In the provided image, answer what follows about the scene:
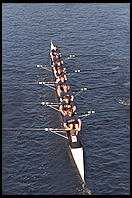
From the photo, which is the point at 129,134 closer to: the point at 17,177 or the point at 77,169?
the point at 77,169

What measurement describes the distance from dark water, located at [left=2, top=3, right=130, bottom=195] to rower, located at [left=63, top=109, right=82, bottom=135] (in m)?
1.98

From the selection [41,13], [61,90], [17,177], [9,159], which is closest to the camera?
[17,177]

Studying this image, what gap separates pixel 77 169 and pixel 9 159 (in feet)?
22.8

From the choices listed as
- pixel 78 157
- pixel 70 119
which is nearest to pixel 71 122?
pixel 70 119

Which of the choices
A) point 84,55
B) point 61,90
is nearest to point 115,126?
point 61,90

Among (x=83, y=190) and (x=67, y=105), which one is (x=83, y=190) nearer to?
(x=83, y=190)

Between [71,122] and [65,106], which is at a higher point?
[65,106]

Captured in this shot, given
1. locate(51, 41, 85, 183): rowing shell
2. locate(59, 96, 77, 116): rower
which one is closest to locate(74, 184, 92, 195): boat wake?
locate(51, 41, 85, 183): rowing shell

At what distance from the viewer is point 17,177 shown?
109 ft

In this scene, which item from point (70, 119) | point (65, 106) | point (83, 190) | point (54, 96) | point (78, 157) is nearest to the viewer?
point (83, 190)

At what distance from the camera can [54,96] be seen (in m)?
45.5

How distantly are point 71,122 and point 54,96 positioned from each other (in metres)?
9.54

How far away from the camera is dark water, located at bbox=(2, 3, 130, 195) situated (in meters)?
33.1

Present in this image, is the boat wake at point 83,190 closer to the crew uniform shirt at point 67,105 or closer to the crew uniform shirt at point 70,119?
the crew uniform shirt at point 70,119
